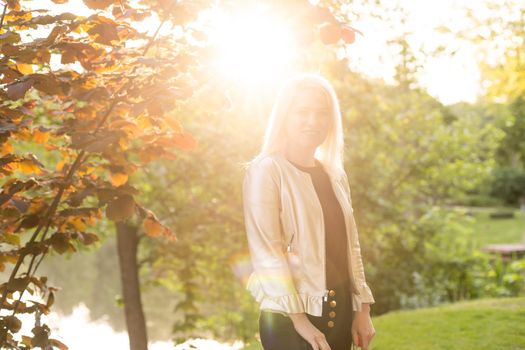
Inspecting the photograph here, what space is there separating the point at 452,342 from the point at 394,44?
12.7 ft

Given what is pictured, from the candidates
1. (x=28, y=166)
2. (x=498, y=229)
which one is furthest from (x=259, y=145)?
(x=498, y=229)

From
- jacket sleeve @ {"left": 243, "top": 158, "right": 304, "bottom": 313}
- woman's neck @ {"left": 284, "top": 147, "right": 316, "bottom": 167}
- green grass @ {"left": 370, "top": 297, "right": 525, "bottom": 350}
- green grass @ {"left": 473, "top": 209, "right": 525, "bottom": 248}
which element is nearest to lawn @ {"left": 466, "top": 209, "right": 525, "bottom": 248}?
green grass @ {"left": 473, "top": 209, "right": 525, "bottom": 248}

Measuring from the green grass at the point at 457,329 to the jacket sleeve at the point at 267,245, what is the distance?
4.90 meters

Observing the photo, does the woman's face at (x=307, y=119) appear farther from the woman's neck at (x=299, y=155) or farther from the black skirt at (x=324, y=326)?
the black skirt at (x=324, y=326)

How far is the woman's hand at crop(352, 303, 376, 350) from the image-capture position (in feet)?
10.4

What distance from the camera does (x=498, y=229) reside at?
31.0m

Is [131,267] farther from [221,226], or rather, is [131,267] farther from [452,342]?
[452,342]

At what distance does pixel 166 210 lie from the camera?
9.52m

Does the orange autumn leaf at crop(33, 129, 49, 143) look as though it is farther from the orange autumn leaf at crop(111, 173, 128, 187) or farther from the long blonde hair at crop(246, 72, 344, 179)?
the long blonde hair at crop(246, 72, 344, 179)

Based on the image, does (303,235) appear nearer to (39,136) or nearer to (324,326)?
(324,326)

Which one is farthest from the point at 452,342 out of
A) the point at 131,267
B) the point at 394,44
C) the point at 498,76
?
the point at 498,76

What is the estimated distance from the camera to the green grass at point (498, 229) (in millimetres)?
27250

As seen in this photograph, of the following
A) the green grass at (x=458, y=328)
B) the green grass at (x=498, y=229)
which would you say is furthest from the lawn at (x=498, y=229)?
the green grass at (x=458, y=328)

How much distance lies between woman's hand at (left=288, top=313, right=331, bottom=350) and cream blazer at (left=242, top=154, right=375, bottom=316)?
0.12 feet
